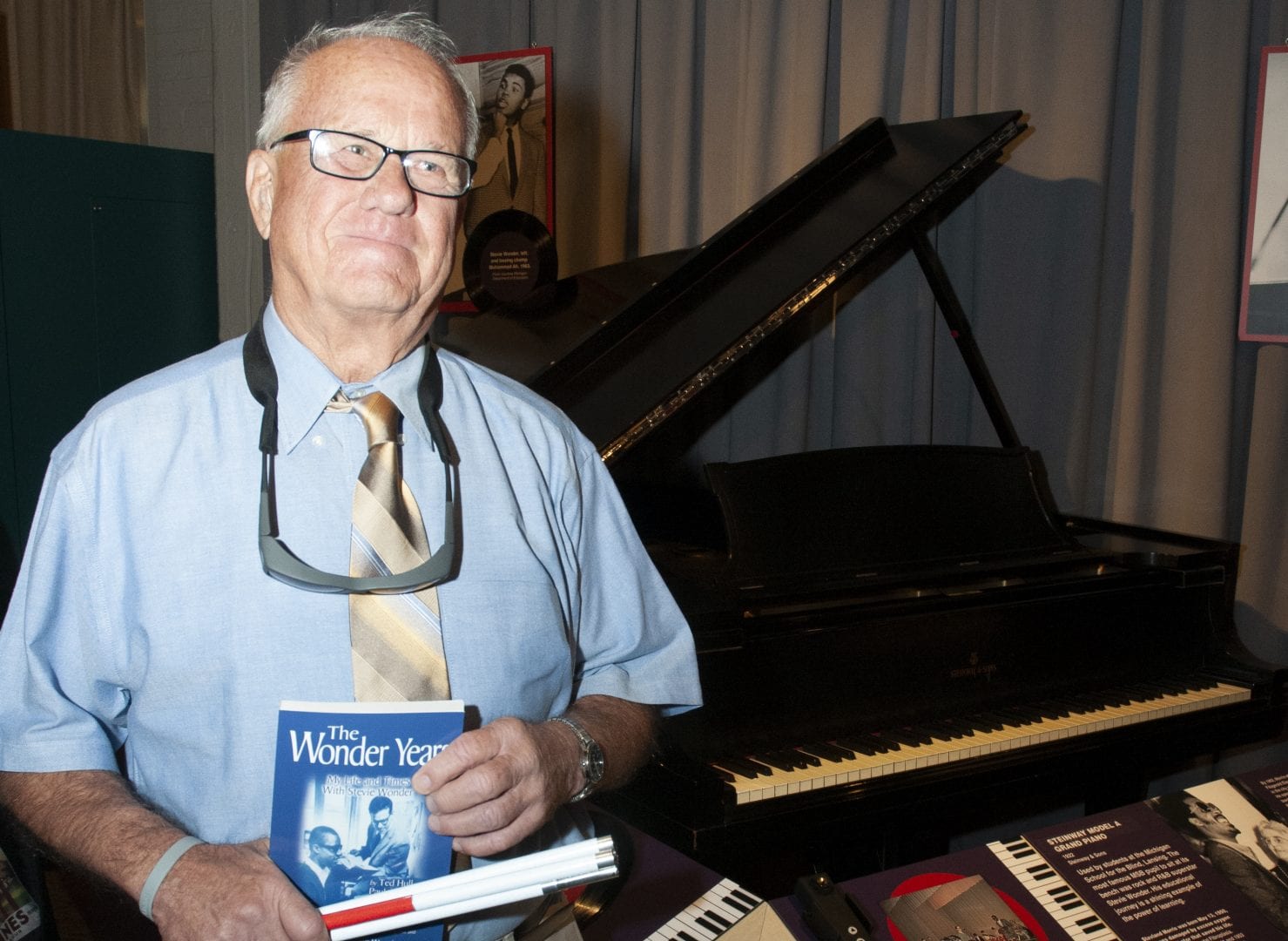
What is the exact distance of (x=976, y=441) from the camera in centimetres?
351

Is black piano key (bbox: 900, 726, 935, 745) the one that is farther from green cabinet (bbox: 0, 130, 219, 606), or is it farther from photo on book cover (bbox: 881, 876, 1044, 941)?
green cabinet (bbox: 0, 130, 219, 606)

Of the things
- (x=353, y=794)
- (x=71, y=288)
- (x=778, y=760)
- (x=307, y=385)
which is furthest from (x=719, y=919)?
(x=71, y=288)

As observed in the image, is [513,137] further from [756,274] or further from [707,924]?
[707,924]

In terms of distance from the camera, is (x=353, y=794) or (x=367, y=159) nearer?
(x=353, y=794)

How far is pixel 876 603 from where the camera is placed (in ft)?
6.95

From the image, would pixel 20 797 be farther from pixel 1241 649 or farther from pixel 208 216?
pixel 208 216

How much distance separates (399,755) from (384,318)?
1.73 ft

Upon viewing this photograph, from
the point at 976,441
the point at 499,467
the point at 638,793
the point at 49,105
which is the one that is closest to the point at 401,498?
the point at 499,467

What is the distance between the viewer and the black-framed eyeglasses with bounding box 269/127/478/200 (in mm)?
1282

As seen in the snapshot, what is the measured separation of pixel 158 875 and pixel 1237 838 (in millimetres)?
1387

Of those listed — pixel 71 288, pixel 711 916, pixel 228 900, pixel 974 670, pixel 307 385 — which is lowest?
pixel 711 916

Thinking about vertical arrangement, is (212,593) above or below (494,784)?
above

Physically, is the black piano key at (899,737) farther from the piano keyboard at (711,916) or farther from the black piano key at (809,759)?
the piano keyboard at (711,916)

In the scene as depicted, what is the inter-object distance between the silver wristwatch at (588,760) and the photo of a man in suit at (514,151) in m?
3.25
